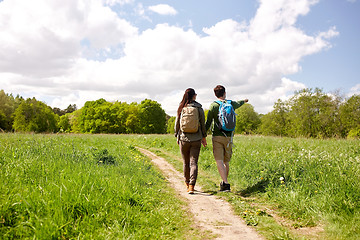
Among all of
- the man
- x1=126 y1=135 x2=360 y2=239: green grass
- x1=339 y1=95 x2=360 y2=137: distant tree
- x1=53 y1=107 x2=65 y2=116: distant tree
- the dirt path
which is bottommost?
the dirt path

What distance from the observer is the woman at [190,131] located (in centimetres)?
595

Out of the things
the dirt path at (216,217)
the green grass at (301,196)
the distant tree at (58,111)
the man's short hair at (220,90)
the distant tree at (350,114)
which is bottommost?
the dirt path at (216,217)

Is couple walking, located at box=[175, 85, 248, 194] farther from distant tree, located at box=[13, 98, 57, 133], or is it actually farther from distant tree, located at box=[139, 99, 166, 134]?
distant tree, located at box=[139, 99, 166, 134]

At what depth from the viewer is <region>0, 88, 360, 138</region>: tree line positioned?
36.9 m

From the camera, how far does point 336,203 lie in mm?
4016

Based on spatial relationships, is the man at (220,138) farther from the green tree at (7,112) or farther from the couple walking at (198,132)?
the green tree at (7,112)

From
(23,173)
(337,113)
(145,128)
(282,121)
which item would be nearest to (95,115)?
(145,128)

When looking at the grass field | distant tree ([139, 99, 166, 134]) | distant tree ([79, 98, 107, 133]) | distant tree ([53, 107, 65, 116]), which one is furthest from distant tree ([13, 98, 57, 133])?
distant tree ([53, 107, 65, 116])

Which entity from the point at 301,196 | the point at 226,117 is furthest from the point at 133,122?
the point at 301,196

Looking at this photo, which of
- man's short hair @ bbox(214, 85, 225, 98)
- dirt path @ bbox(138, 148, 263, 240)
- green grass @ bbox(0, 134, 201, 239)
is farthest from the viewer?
man's short hair @ bbox(214, 85, 225, 98)

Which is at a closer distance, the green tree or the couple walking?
the couple walking

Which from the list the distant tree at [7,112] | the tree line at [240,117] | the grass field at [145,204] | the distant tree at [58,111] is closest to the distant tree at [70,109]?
the distant tree at [58,111]

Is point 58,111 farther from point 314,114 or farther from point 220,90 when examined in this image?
point 220,90

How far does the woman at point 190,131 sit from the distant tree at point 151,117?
51025 mm
